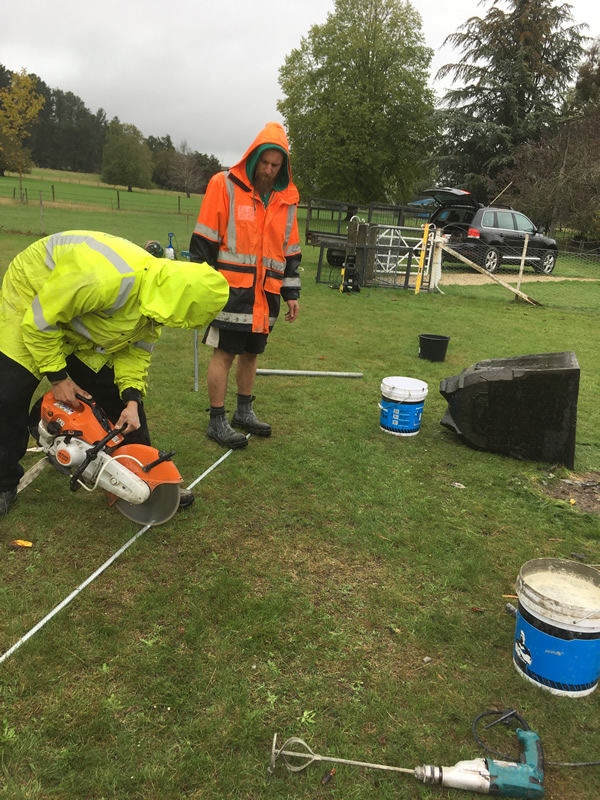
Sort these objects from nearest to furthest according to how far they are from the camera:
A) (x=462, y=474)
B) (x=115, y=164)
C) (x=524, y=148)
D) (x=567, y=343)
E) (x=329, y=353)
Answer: (x=462, y=474) → (x=329, y=353) → (x=567, y=343) → (x=524, y=148) → (x=115, y=164)

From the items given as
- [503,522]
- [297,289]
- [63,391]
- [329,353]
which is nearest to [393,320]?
[329,353]

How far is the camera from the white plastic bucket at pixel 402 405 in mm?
3930

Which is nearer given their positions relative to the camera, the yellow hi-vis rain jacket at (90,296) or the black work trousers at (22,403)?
the yellow hi-vis rain jacket at (90,296)

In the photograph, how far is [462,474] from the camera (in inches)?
141

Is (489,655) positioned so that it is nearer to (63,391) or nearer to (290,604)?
(290,604)

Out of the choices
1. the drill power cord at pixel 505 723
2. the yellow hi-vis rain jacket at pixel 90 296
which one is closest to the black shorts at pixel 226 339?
the yellow hi-vis rain jacket at pixel 90 296

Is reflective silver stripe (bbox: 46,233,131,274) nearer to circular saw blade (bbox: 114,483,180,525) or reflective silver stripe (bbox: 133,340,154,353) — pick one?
reflective silver stripe (bbox: 133,340,154,353)

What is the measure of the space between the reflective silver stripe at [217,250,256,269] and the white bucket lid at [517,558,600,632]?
7.67ft

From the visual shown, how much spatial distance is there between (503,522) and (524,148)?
25.8 m

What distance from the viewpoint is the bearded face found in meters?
3.24

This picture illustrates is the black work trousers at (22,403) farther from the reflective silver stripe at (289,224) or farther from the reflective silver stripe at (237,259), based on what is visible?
the reflective silver stripe at (289,224)

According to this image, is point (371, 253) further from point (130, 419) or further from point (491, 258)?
point (130, 419)

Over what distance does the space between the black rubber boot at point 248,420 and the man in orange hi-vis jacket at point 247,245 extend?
0.60ft

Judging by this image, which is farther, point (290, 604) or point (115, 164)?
point (115, 164)
